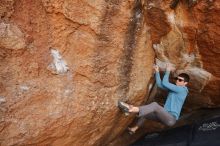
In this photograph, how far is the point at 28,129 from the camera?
399cm

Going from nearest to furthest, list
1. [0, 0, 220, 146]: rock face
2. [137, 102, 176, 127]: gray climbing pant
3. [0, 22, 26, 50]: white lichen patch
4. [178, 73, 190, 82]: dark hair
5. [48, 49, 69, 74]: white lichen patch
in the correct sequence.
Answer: [0, 22, 26, 50]: white lichen patch < [0, 0, 220, 146]: rock face < [48, 49, 69, 74]: white lichen patch < [137, 102, 176, 127]: gray climbing pant < [178, 73, 190, 82]: dark hair

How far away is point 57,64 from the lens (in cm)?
405

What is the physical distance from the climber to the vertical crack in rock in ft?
0.55

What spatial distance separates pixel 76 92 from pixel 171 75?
1.26 meters

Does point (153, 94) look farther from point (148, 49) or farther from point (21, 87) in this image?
point (21, 87)

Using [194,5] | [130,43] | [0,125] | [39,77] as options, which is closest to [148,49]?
[130,43]

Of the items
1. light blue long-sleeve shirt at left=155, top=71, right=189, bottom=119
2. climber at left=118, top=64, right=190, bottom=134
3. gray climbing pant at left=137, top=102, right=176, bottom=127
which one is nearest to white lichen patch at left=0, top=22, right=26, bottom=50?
climber at left=118, top=64, right=190, bottom=134

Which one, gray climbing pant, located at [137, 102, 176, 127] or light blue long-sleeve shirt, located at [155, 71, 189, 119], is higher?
light blue long-sleeve shirt, located at [155, 71, 189, 119]

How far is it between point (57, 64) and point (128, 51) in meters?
0.78

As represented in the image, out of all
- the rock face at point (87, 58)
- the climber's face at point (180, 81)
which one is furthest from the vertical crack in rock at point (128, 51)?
the climber's face at point (180, 81)

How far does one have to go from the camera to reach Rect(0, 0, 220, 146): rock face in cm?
384

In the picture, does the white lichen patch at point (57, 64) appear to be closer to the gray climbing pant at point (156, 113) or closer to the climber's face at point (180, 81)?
the gray climbing pant at point (156, 113)

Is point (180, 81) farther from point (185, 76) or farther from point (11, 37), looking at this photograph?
point (11, 37)

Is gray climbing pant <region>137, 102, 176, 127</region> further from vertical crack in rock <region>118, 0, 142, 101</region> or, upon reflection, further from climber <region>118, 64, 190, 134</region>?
vertical crack in rock <region>118, 0, 142, 101</region>
